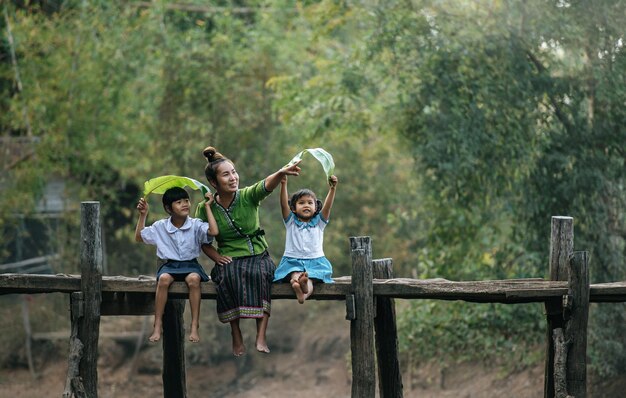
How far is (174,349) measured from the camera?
9523mm

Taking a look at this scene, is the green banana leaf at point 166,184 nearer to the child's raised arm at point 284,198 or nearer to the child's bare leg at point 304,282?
the child's raised arm at point 284,198

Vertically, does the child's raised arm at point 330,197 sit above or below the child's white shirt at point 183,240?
above

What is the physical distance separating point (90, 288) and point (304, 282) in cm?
164

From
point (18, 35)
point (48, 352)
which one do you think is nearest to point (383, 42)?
point (18, 35)

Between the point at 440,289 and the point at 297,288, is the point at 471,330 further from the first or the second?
the point at 297,288

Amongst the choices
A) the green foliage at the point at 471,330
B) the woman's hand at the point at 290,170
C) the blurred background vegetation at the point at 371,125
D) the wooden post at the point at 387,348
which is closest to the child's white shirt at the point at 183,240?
the woman's hand at the point at 290,170

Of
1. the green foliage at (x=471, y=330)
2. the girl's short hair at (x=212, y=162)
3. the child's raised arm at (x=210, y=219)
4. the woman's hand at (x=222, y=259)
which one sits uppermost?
the girl's short hair at (x=212, y=162)

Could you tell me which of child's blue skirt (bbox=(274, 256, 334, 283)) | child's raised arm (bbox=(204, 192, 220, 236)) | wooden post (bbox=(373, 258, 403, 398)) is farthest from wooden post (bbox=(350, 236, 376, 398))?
child's raised arm (bbox=(204, 192, 220, 236))

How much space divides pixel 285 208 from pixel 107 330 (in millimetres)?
10730

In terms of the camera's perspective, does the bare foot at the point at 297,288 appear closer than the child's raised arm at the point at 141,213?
Yes

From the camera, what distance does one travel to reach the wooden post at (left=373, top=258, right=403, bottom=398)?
8.80m

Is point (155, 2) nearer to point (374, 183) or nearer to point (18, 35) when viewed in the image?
point (18, 35)

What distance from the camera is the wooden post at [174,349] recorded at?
31.0ft

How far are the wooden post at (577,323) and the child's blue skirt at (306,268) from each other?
63.6 inches
